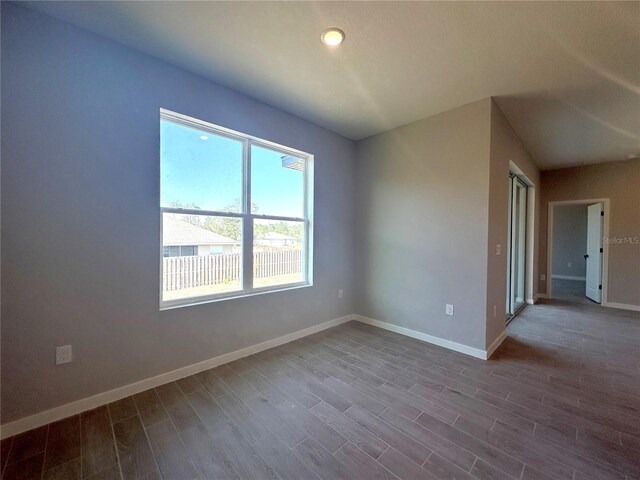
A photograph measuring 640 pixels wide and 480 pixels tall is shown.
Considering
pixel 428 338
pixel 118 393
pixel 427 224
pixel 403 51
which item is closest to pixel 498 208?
pixel 427 224

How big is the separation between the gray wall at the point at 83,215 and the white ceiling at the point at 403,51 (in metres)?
0.25

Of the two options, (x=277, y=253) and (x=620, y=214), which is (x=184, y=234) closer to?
(x=277, y=253)

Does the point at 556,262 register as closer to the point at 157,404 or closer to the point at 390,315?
the point at 390,315

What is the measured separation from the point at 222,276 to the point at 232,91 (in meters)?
1.91

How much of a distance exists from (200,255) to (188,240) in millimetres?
183

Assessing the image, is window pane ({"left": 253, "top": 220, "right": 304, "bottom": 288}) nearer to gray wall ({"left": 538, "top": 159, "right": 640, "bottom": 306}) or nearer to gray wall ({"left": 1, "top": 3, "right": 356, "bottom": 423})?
gray wall ({"left": 1, "top": 3, "right": 356, "bottom": 423})

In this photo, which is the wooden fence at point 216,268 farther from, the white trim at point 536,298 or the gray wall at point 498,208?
the white trim at point 536,298

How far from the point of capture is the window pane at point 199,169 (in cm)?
231

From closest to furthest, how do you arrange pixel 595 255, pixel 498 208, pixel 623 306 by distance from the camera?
pixel 498 208
pixel 623 306
pixel 595 255

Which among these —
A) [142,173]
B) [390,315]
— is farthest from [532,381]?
[142,173]

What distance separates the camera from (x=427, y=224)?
3.19 meters

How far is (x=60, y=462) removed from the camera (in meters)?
1.43

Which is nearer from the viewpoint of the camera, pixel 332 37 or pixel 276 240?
pixel 332 37

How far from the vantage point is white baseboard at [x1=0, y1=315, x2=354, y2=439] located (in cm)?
165
